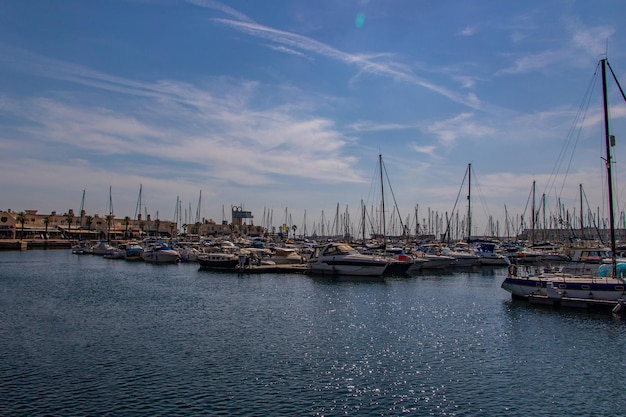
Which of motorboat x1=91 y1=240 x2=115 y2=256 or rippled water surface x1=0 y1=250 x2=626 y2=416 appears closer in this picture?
rippled water surface x1=0 y1=250 x2=626 y2=416

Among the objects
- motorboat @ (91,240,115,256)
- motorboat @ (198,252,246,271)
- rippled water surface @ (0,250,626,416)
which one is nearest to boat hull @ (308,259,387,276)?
motorboat @ (198,252,246,271)

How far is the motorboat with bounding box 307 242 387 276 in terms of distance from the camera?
67650 mm

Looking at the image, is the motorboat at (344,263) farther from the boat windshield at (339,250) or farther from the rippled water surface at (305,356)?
the rippled water surface at (305,356)

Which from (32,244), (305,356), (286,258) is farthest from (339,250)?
(32,244)

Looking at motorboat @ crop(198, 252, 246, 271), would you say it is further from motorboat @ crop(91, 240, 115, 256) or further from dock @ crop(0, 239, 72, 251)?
dock @ crop(0, 239, 72, 251)

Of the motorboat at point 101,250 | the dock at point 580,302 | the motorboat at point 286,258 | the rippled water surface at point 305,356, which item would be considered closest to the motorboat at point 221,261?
the motorboat at point 286,258

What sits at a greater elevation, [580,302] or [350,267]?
[350,267]

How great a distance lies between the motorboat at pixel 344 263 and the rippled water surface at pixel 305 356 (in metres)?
17.2

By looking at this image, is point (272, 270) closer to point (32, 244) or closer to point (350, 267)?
point (350, 267)

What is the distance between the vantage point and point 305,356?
27.2m

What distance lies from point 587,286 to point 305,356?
27.5 metres

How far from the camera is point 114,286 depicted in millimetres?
59500

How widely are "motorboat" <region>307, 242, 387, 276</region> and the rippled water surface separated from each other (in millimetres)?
17224

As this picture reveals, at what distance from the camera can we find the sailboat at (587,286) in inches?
1581
